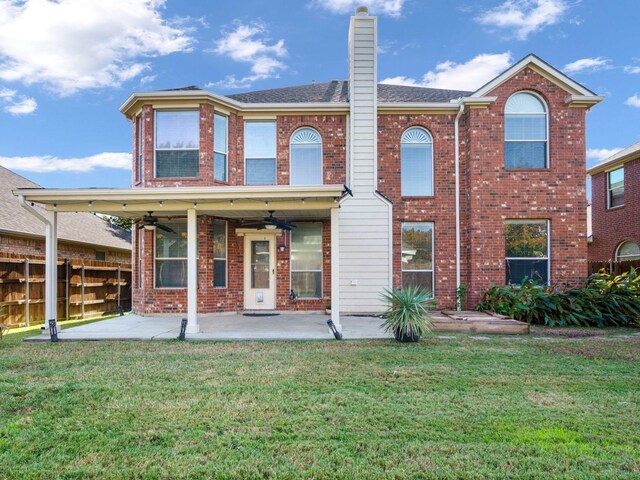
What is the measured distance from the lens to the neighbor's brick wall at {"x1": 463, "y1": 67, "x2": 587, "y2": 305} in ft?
35.7

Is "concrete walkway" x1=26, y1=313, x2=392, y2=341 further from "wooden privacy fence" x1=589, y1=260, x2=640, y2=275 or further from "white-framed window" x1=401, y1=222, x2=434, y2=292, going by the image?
"wooden privacy fence" x1=589, y1=260, x2=640, y2=275

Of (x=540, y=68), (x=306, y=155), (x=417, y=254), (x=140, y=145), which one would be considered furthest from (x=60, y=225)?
(x=540, y=68)

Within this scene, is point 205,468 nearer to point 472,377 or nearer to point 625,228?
point 472,377

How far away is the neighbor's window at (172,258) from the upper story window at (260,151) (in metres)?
2.35

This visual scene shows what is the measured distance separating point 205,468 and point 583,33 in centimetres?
1719

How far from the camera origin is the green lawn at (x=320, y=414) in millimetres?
2918

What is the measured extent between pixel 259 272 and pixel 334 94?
6018 millimetres

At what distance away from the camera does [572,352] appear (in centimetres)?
658

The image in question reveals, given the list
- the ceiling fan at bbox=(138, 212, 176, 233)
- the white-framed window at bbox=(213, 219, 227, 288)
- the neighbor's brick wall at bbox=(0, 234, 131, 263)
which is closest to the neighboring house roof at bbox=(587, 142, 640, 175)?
the white-framed window at bbox=(213, 219, 227, 288)

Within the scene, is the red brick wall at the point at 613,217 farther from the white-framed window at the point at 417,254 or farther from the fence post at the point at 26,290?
the fence post at the point at 26,290

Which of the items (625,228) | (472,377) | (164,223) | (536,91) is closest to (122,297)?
(164,223)

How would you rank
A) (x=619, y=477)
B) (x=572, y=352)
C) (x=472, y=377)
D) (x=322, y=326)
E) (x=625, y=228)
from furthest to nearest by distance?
1. (x=625, y=228)
2. (x=322, y=326)
3. (x=572, y=352)
4. (x=472, y=377)
5. (x=619, y=477)

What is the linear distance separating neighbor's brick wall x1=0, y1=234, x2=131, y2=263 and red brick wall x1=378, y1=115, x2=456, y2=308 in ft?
32.8

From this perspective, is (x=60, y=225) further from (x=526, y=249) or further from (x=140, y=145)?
(x=526, y=249)
